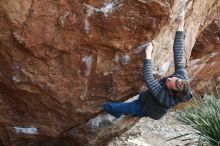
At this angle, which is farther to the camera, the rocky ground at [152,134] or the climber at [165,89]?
the rocky ground at [152,134]

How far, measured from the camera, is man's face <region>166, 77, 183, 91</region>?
599 cm

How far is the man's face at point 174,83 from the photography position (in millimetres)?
5991

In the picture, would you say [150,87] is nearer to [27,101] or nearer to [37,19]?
[37,19]

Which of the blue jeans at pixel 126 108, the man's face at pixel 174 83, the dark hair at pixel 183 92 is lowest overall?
the blue jeans at pixel 126 108

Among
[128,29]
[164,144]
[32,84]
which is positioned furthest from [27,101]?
[164,144]

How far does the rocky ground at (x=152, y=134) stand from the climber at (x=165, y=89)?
276 cm

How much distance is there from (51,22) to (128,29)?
3.39 ft

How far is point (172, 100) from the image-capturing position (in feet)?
20.7

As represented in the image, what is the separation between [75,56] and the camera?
264 inches

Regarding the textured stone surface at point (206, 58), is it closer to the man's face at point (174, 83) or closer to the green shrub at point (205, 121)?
the green shrub at point (205, 121)

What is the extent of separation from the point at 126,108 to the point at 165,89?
845mm

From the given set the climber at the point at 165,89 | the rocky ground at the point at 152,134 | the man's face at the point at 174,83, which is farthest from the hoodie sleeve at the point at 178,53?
Answer: the rocky ground at the point at 152,134

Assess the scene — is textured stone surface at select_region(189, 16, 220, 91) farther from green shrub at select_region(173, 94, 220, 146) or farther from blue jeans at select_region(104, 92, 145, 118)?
blue jeans at select_region(104, 92, 145, 118)

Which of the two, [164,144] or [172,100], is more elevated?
[172,100]
